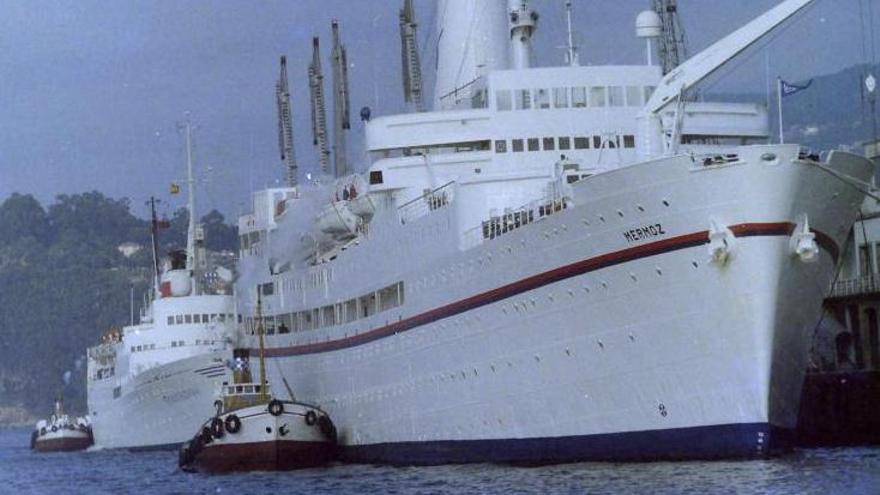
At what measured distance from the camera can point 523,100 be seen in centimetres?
5459

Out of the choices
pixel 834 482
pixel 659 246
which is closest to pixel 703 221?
pixel 659 246

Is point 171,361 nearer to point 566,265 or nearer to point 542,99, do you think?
point 542,99

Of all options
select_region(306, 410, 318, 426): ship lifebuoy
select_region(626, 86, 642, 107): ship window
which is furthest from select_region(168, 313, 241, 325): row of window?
select_region(626, 86, 642, 107): ship window

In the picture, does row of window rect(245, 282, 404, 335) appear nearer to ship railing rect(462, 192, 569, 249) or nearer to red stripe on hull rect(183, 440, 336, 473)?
red stripe on hull rect(183, 440, 336, 473)

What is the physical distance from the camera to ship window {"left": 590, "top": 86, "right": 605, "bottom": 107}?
54594mm

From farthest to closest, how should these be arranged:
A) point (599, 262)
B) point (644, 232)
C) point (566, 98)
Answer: point (566, 98), point (599, 262), point (644, 232)

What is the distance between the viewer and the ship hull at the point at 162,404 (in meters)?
80.8

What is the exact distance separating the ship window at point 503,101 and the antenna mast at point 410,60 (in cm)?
1022

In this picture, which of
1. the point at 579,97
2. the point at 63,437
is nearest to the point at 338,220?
the point at 579,97

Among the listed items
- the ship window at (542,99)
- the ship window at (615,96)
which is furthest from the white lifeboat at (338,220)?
the ship window at (615,96)

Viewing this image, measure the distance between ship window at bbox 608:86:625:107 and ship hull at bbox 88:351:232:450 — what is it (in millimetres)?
23410

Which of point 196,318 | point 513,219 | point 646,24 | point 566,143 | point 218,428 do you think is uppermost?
point 646,24

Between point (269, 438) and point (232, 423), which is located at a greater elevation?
point (232, 423)

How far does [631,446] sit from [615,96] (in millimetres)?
13190
